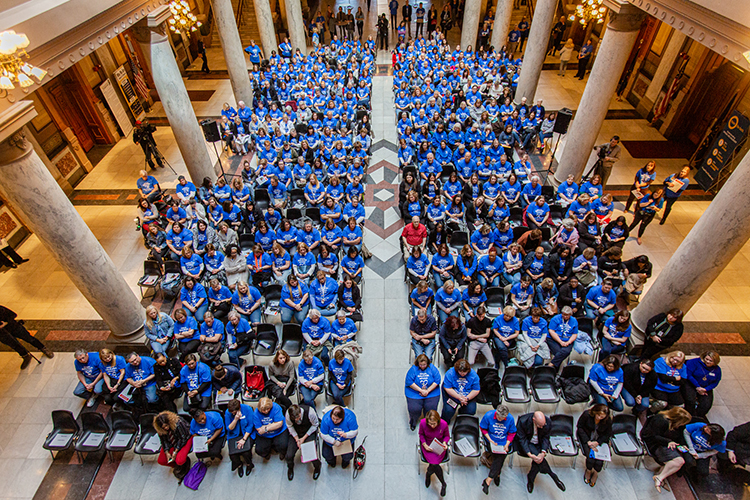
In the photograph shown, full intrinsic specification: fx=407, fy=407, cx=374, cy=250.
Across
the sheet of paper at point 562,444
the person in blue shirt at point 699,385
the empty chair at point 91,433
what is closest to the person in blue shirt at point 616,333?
the person in blue shirt at point 699,385

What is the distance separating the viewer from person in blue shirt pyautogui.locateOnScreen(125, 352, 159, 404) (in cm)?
596

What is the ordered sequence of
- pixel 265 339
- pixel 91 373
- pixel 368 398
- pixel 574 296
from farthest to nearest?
1. pixel 574 296
2. pixel 265 339
3. pixel 368 398
4. pixel 91 373

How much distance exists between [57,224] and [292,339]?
377 centimetres

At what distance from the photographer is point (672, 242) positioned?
934 centimetres

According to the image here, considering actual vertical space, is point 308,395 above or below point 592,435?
below

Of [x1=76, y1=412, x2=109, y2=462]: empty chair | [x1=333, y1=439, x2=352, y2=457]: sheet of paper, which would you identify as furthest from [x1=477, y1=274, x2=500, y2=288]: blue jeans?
[x1=76, y1=412, x2=109, y2=462]: empty chair

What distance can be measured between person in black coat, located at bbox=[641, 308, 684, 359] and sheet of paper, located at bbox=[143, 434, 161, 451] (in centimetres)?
742

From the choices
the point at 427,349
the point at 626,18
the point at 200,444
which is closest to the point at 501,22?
the point at 626,18

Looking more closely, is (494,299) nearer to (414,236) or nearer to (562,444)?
(414,236)

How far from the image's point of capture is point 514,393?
5906 millimetres

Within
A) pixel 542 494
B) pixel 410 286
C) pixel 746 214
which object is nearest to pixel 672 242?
pixel 746 214

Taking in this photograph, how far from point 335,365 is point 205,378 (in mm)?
1935

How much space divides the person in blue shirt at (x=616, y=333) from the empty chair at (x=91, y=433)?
7568 mm

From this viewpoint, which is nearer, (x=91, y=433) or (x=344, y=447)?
(x=344, y=447)
